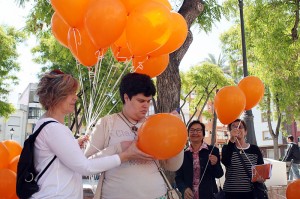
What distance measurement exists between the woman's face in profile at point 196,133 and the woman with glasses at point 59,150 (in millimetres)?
2198

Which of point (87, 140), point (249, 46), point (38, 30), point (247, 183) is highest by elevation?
point (249, 46)

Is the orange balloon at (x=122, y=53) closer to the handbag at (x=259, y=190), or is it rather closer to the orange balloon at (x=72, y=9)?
the orange balloon at (x=72, y=9)

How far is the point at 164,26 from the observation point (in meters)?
3.03

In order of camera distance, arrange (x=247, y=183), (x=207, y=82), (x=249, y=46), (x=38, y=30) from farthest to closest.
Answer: (x=207, y=82)
(x=249, y=46)
(x=38, y=30)
(x=247, y=183)

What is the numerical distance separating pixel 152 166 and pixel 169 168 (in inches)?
8.8

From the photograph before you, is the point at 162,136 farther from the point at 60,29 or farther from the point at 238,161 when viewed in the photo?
the point at 238,161

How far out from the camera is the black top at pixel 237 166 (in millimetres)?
4387

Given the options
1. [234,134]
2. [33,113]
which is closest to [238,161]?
[234,134]

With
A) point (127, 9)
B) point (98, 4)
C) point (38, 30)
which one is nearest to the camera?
point (98, 4)

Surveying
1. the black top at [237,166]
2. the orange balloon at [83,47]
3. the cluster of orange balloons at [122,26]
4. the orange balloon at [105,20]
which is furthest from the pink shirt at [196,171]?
the orange balloon at [105,20]

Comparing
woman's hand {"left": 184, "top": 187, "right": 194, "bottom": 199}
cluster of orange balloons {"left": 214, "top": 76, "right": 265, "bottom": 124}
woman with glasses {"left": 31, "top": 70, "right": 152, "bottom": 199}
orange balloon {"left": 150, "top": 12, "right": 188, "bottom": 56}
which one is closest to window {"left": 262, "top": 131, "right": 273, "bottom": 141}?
cluster of orange balloons {"left": 214, "top": 76, "right": 265, "bottom": 124}

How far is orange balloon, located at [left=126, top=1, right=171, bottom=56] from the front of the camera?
2.98 m

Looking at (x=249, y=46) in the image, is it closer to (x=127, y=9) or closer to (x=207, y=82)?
(x=207, y=82)

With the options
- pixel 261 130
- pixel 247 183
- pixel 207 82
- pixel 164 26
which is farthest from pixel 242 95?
pixel 261 130
